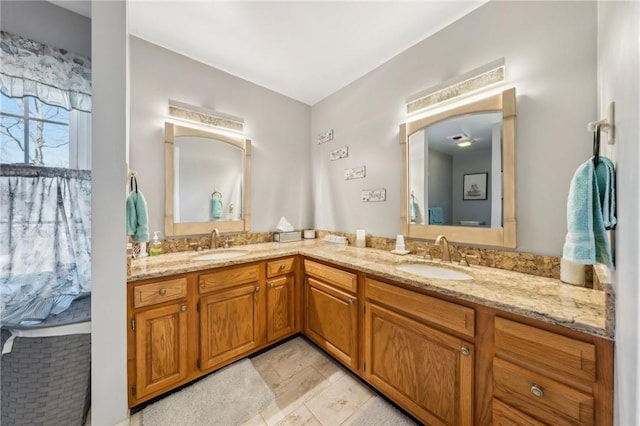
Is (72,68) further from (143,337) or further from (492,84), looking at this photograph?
(492,84)

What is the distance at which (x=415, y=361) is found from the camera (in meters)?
1.28

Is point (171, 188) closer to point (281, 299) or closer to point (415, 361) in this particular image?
point (281, 299)

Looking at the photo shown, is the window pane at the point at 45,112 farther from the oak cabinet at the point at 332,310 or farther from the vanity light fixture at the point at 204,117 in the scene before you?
the oak cabinet at the point at 332,310

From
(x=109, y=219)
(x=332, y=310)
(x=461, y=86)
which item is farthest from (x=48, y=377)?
(x=461, y=86)

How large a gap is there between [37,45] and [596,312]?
3.03 m

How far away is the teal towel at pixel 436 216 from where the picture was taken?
5.79ft

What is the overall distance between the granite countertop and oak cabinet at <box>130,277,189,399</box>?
112mm

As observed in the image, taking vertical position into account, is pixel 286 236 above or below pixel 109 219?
below

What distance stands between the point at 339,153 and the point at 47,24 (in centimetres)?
227

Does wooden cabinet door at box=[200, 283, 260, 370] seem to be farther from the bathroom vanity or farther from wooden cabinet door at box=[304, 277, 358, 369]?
wooden cabinet door at box=[304, 277, 358, 369]

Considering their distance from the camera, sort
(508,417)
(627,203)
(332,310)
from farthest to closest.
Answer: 1. (332,310)
2. (508,417)
3. (627,203)

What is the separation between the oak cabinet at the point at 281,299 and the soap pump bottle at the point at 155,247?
2.92ft

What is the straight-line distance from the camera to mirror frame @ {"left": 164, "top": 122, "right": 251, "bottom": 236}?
1.94 m

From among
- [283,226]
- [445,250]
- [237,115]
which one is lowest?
[445,250]
